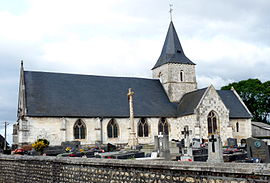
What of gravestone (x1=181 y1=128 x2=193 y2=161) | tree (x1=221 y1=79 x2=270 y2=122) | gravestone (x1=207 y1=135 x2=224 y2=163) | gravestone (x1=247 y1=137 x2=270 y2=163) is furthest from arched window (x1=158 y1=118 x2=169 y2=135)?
tree (x1=221 y1=79 x2=270 y2=122)

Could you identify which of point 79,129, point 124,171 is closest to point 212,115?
point 79,129

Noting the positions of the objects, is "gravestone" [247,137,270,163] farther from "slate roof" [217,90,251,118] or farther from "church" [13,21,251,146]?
"slate roof" [217,90,251,118]

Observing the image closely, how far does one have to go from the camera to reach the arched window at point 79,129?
29.9 m

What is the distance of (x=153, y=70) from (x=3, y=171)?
2871 cm

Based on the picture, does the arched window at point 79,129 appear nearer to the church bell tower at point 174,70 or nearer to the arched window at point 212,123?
the church bell tower at point 174,70

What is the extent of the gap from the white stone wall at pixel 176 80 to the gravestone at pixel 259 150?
24.0 meters

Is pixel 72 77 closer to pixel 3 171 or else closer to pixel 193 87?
pixel 193 87

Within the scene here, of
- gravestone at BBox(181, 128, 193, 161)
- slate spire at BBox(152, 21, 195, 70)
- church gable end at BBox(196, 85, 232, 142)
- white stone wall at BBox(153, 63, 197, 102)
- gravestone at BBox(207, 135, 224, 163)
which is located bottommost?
gravestone at BBox(181, 128, 193, 161)

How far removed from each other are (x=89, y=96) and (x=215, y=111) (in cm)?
1300

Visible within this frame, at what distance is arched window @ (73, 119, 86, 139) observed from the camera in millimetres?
29938

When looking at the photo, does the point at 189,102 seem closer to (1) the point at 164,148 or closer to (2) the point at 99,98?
(2) the point at 99,98

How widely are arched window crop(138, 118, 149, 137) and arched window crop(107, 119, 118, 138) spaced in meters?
2.44

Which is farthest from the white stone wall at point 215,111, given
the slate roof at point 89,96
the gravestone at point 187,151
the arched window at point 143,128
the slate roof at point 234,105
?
the gravestone at point 187,151

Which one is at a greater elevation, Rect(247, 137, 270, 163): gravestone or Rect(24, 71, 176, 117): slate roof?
Rect(24, 71, 176, 117): slate roof
